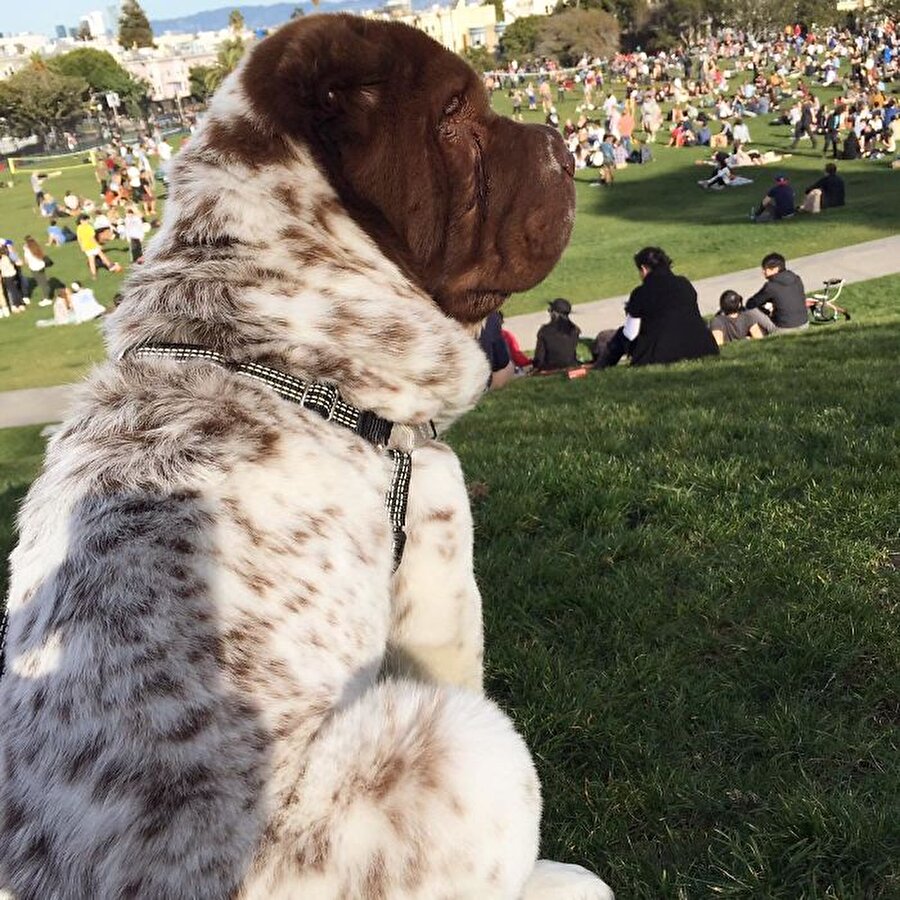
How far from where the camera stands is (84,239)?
90.2ft

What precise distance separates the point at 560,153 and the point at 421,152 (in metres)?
0.61

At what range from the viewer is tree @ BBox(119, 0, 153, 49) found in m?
136

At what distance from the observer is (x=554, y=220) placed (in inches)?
115

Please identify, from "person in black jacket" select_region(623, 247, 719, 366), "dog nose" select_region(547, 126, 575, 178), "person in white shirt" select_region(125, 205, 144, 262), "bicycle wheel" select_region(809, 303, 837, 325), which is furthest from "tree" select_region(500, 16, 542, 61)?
"dog nose" select_region(547, 126, 575, 178)

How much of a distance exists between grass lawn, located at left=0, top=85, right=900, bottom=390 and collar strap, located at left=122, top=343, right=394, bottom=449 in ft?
46.2

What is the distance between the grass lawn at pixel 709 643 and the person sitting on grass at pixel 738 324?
7874 mm

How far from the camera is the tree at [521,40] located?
103 metres

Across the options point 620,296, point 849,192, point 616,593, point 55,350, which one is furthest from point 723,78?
point 616,593

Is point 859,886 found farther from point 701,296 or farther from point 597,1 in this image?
point 597,1

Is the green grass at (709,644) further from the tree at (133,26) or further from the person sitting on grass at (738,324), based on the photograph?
the tree at (133,26)

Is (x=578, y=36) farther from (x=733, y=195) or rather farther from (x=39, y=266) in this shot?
(x=39, y=266)

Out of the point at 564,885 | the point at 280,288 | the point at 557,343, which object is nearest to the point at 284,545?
A: the point at 280,288

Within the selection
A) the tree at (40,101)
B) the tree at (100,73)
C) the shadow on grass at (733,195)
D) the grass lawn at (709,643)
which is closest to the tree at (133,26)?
the tree at (100,73)

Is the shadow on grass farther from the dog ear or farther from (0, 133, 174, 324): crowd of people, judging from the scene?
the dog ear
